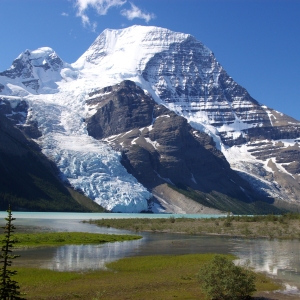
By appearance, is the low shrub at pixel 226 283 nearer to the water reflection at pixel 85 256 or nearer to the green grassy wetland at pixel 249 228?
the water reflection at pixel 85 256

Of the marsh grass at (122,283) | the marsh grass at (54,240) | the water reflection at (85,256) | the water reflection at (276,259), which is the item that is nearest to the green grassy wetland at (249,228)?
the water reflection at (276,259)

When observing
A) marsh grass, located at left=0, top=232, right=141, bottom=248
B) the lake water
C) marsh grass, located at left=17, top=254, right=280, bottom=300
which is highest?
marsh grass, located at left=0, top=232, right=141, bottom=248

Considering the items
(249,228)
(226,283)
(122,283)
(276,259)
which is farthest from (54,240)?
(249,228)

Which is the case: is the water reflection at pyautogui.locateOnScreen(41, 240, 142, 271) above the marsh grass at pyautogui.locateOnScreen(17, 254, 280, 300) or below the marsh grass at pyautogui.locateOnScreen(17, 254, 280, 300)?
above

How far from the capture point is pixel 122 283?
35750 millimetres

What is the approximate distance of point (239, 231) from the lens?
3925 inches

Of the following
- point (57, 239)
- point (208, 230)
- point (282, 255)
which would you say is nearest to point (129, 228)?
point (208, 230)

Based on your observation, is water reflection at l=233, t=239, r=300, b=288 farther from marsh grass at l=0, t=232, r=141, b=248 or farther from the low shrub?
marsh grass at l=0, t=232, r=141, b=248

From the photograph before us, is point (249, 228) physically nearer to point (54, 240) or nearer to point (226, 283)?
point (54, 240)

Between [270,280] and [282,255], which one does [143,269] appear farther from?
[282,255]

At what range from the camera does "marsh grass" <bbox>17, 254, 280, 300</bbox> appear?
3165 centimetres

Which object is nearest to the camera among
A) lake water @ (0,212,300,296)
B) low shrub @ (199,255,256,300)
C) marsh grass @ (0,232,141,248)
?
low shrub @ (199,255,256,300)

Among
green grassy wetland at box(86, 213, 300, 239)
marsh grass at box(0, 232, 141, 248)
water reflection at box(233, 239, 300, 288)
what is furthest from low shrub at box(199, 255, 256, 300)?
green grassy wetland at box(86, 213, 300, 239)

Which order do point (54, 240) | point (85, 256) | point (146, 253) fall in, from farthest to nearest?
point (54, 240), point (146, 253), point (85, 256)
